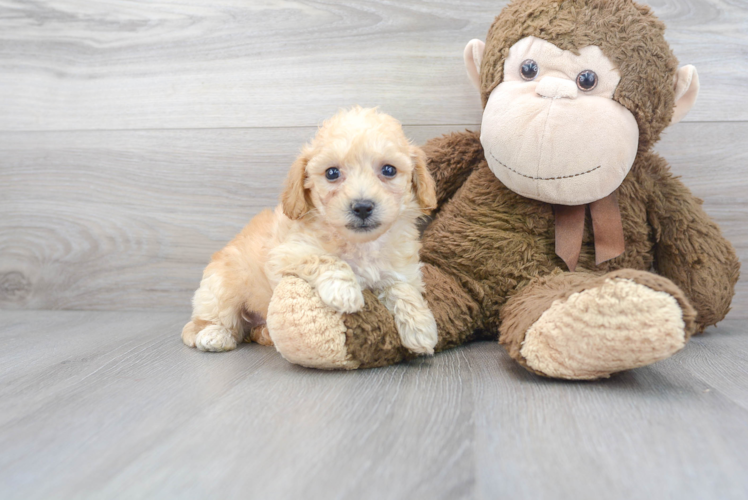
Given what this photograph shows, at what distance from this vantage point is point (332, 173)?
1110 millimetres

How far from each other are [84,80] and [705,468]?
1.92 meters

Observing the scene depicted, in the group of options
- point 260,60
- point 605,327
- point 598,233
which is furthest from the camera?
point 260,60

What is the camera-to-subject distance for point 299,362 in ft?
3.63

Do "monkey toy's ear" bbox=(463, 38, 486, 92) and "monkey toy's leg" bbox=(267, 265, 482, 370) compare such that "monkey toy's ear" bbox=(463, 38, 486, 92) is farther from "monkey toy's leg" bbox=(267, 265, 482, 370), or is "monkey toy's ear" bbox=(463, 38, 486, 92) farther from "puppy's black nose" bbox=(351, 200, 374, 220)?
"monkey toy's leg" bbox=(267, 265, 482, 370)

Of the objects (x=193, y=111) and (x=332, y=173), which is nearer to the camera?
(x=332, y=173)

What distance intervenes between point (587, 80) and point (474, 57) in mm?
329

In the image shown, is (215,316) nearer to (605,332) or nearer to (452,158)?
(452,158)

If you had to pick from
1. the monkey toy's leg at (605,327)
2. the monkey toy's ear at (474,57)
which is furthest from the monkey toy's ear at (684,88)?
the monkey toy's leg at (605,327)

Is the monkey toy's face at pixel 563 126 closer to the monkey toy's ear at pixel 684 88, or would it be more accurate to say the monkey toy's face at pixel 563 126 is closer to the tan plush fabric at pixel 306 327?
→ the monkey toy's ear at pixel 684 88

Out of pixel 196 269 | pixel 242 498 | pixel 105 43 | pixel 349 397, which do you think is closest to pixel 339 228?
pixel 349 397

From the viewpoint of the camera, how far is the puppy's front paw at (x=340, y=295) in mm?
1052

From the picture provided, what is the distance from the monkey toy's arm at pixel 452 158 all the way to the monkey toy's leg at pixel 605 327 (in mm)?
490

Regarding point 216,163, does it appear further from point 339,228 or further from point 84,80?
point 339,228

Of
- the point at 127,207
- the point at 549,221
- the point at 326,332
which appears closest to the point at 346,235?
the point at 326,332
